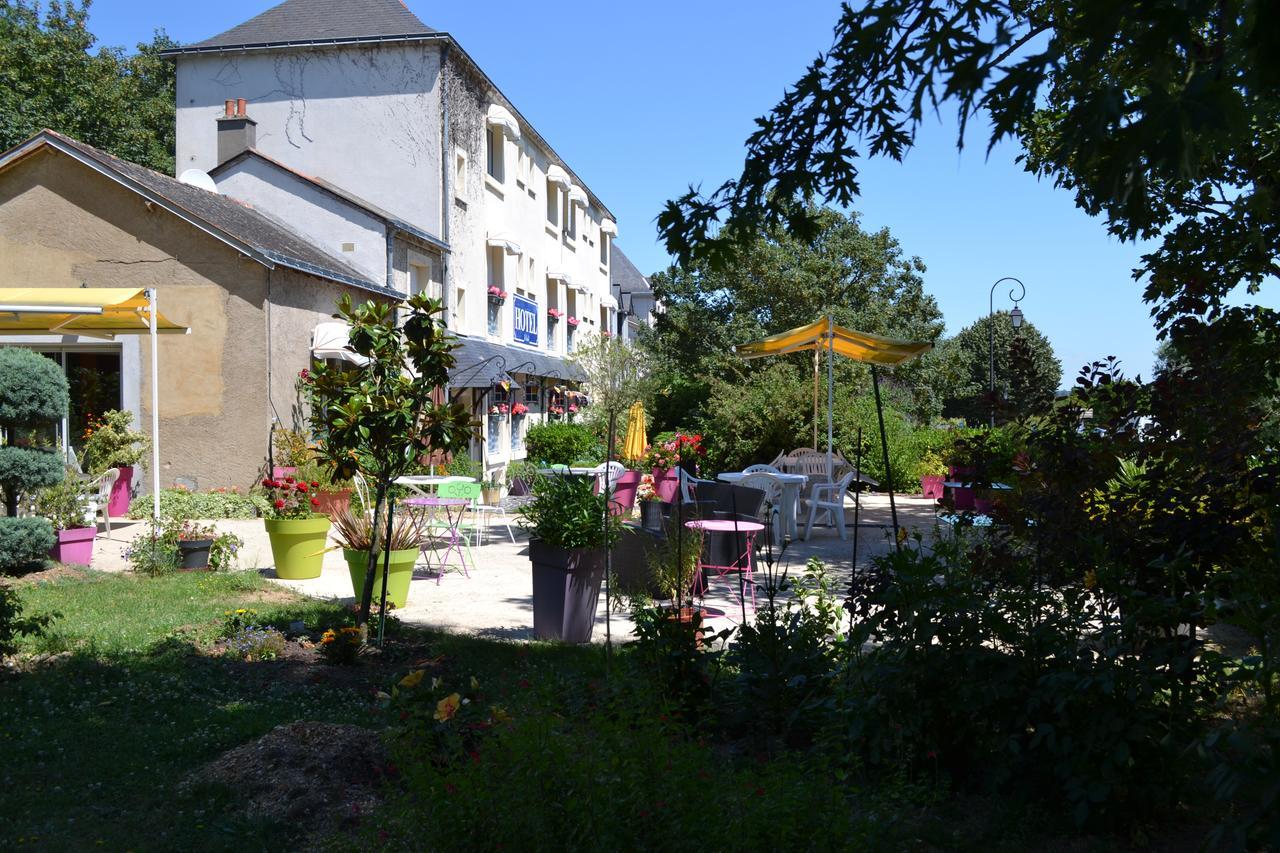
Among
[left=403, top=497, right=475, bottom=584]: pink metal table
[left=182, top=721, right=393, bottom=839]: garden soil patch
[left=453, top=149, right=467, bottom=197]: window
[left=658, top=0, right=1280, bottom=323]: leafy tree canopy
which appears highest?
[left=453, top=149, right=467, bottom=197]: window

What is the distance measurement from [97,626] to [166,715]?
2.31m

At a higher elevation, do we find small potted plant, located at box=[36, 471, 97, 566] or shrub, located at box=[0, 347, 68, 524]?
shrub, located at box=[0, 347, 68, 524]

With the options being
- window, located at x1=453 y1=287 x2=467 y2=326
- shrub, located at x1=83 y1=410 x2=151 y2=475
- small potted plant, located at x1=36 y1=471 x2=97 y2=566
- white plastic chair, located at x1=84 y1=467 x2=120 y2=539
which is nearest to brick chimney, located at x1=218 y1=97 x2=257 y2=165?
window, located at x1=453 y1=287 x2=467 y2=326

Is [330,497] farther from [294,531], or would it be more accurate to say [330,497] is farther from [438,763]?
[438,763]

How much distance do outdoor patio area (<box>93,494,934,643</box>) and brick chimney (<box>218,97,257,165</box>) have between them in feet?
27.9

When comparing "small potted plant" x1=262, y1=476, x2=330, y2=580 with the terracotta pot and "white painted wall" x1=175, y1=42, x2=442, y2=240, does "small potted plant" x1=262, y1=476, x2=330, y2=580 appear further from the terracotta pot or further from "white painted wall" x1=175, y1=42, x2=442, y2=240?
"white painted wall" x1=175, y1=42, x2=442, y2=240

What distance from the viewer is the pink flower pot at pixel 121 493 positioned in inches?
499

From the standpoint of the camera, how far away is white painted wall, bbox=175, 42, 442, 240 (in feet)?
59.9

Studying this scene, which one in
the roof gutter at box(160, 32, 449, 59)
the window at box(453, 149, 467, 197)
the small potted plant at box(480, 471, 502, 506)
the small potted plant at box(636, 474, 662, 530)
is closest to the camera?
the small potted plant at box(636, 474, 662, 530)

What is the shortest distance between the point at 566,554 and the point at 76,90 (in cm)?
2853

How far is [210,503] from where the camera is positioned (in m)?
13.0

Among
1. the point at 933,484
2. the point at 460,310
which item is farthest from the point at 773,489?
the point at 460,310

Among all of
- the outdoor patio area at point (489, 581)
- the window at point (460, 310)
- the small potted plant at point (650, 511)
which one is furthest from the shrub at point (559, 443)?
the small potted plant at point (650, 511)

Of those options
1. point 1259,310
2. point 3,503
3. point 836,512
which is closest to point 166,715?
point 3,503
